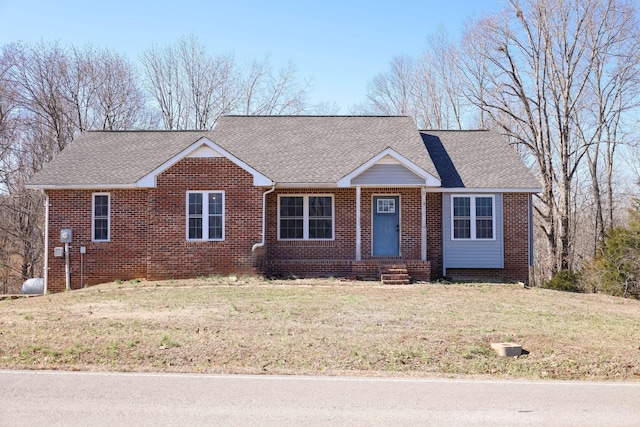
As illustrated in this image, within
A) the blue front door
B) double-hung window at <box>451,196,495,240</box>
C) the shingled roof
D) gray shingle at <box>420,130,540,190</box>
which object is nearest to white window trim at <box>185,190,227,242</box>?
the shingled roof

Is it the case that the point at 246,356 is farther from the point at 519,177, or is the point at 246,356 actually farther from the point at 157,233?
the point at 519,177

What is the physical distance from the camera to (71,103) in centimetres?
3728

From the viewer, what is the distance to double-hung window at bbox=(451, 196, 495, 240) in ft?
70.5

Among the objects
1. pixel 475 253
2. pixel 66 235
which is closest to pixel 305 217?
pixel 475 253

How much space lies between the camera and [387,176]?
2072 centimetres

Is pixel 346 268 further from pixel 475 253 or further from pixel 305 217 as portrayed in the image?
pixel 475 253

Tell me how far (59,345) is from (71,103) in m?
30.4

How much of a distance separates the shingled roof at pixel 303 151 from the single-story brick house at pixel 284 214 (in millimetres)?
99

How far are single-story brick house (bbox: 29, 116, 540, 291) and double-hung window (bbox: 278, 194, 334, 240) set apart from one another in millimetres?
35

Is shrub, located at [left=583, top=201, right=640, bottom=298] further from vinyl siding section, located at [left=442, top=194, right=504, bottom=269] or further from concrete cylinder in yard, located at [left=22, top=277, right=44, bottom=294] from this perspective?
concrete cylinder in yard, located at [left=22, top=277, right=44, bottom=294]

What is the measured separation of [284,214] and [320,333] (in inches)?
438

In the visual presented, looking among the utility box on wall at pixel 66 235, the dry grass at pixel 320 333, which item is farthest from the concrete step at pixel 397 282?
the utility box on wall at pixel 66 235

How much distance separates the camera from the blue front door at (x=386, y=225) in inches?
853

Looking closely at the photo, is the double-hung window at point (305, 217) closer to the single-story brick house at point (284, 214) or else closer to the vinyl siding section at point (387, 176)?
the single-story brick house at point (284, 214)
